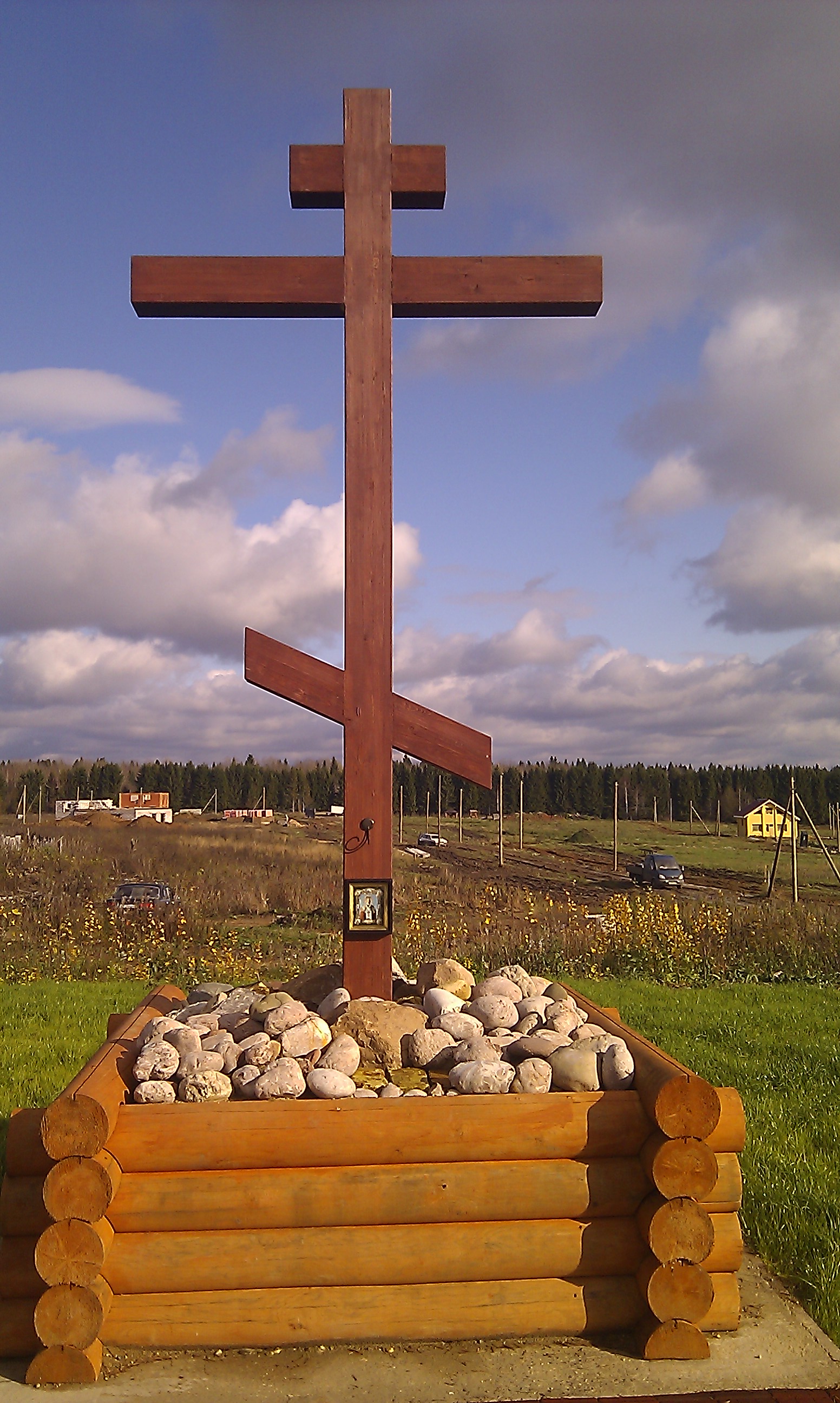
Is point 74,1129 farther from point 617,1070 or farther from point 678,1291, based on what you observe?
point 678,1291

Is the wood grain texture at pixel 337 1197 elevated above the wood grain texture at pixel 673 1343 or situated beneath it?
elevated above

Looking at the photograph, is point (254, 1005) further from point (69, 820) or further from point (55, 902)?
point (69, 820)

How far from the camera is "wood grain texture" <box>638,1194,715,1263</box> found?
136 inches

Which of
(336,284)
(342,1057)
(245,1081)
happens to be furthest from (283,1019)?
(336,284)

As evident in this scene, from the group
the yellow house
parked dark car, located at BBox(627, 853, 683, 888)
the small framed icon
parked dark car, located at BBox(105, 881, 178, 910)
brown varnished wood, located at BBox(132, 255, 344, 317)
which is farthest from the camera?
the yellow house

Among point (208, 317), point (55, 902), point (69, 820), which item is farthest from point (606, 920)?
point (69, 820)

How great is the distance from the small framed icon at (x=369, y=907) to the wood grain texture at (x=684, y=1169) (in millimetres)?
2048

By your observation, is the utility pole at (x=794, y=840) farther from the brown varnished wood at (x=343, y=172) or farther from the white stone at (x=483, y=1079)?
the white stone at (x=483, y=1079)

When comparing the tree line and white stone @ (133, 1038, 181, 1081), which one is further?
the tree line

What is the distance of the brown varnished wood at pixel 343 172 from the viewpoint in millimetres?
5594

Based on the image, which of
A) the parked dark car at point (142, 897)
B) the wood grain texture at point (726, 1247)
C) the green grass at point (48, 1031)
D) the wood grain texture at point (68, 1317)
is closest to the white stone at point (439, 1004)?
the wood grain texture at point (726, 1247)

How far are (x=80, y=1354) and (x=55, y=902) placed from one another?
41.4 feet

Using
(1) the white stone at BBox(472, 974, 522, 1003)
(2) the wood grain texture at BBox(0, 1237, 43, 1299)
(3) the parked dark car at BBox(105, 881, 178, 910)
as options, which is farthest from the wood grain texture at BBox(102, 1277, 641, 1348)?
(3) the parked dark car at BBox(105, 881, 178, 910)

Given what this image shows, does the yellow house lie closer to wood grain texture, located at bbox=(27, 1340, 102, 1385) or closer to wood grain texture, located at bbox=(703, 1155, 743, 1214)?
wood grain texture, located at bbox=(703, 1155, 743, 1214)
